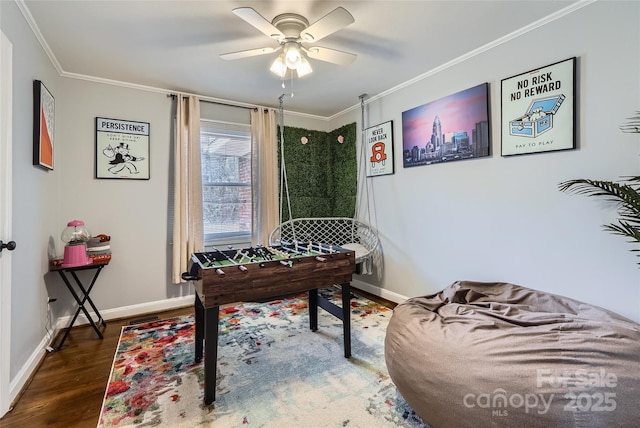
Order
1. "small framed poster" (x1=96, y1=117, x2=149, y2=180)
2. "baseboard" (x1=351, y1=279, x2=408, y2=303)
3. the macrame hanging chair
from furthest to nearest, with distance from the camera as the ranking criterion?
the macrame hanging chair
"baseboard" (x1=351, y1=279, x2=408, y2=303)
"small framed poster" (x1=96, y1=117, x2=149, y2=180)

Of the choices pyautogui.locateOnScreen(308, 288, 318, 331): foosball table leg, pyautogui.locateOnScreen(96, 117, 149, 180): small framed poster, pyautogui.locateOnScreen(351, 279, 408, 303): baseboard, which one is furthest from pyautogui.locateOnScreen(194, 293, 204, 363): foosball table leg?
pyautogui.locateOnScreen(351, 279, 408, 303): baseboard

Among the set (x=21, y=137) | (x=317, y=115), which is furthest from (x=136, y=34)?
(x=317, y=115)

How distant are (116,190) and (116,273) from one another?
0.88 meters

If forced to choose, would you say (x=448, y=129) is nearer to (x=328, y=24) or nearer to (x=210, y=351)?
(x=328, y=24)

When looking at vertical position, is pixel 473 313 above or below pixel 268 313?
above

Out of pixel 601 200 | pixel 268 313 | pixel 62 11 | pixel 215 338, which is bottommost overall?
pixel 268 313

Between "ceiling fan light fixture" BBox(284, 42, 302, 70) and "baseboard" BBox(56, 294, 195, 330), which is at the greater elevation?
"ceiling fan light fixture" BBox(284, 42, 302, 70)

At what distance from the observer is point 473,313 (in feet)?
6.43

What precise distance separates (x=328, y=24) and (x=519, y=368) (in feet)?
6.97

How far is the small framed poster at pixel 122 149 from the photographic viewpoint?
3035 millimetres

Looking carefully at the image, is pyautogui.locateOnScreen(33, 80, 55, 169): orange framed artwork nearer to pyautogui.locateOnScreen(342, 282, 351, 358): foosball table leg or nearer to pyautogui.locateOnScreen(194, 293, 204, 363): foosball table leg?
pyautogui.locateOnScreen(194, 293, 204, 363): foosball table leg

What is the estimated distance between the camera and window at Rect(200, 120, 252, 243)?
3.64 meters

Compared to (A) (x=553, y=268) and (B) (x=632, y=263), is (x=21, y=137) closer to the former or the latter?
(A) (x=553, y=268)

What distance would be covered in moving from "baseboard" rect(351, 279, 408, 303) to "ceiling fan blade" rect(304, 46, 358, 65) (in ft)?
8.33
